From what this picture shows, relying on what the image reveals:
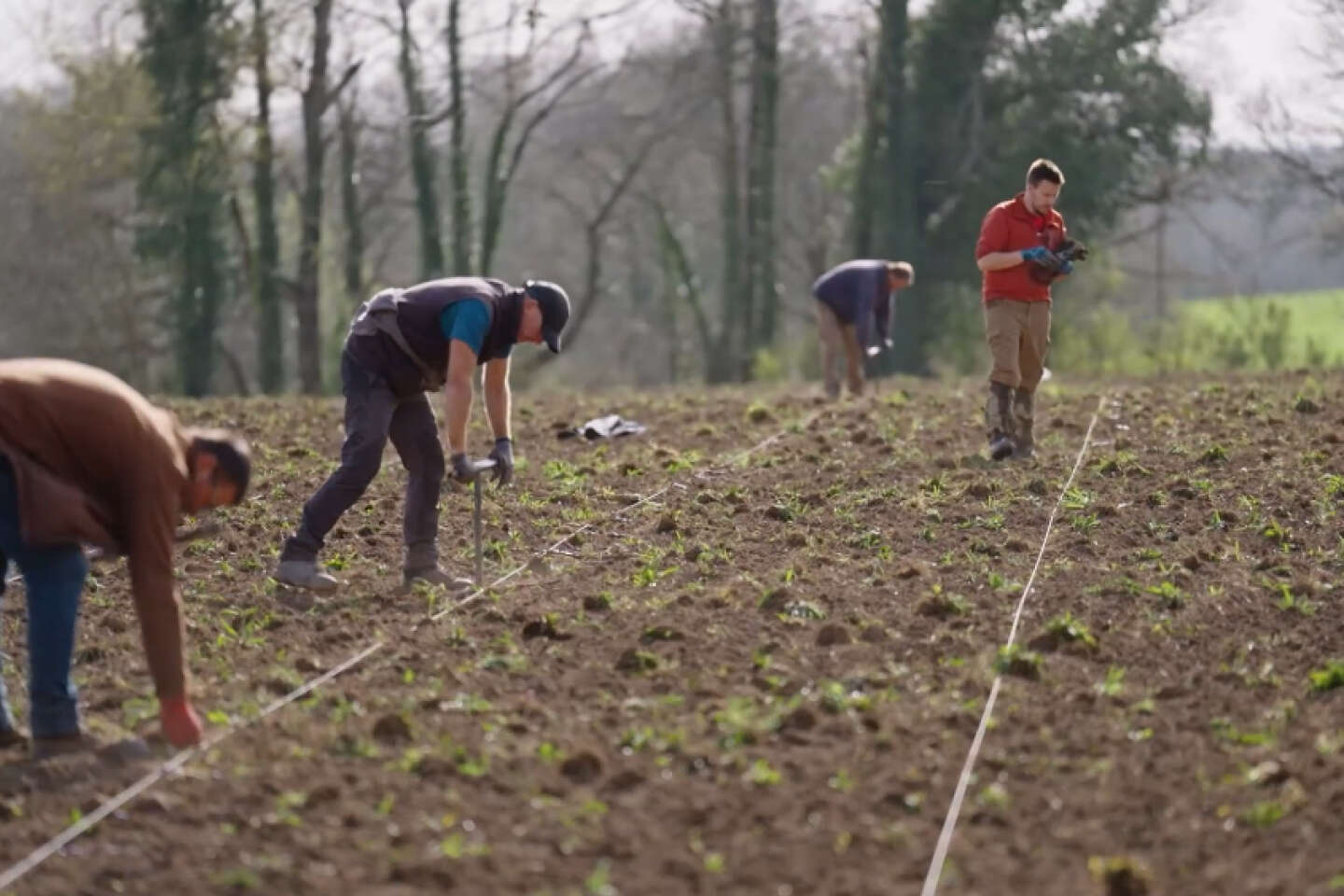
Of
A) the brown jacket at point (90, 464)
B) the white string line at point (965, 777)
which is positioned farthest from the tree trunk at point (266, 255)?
the brown jacket at point (90, 464)

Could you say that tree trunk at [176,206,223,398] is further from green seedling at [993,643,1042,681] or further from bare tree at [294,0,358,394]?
green seedling at [993,643,1042,681]

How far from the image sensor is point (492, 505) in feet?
37.2

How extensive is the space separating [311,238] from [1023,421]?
22.5 meters

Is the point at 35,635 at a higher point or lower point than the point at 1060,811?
higher

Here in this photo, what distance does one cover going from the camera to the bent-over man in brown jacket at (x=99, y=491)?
18.4 feet

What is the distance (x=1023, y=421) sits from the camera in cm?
1276

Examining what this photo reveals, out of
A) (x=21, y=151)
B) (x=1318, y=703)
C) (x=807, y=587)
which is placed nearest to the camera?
(x=1318, y=703)

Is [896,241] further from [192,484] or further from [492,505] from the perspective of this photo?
[192,484]

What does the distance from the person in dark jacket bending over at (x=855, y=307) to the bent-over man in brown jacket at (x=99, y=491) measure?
39.6 ft

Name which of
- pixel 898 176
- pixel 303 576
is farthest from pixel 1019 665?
pixel 898 176

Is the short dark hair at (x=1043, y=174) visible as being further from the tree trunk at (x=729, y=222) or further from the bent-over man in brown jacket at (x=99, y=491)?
the tree trunk at (x=729, y=222)

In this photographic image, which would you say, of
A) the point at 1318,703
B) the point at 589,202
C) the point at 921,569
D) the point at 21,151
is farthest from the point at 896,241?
the point at 1318,703

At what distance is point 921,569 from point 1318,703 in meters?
2.53

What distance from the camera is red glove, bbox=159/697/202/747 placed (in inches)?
228
